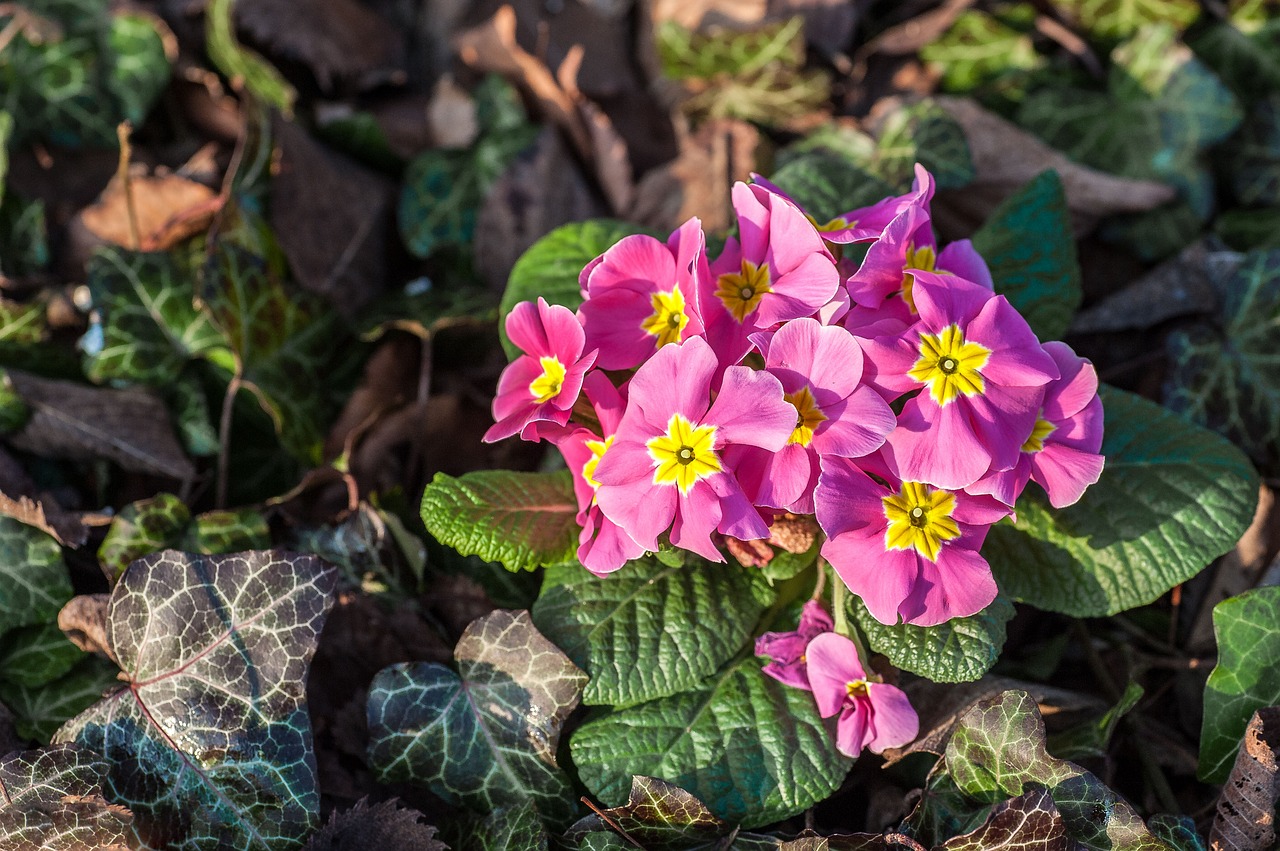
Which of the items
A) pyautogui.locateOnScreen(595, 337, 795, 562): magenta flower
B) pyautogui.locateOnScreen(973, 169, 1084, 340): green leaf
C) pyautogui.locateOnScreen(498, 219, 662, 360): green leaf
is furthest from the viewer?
pyautogui.locateOnScreen(973, 169, 1084, 340): green leaf

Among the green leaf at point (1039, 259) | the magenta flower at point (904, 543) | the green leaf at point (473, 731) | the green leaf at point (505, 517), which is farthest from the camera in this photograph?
the green leaf at point (1039, 259)

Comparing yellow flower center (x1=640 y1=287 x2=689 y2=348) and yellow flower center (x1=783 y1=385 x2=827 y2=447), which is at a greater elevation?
yellow flower center (x1=640 y1=287 x2=689 y2=348)

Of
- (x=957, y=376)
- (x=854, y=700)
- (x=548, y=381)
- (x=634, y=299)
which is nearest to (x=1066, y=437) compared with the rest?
(x=957, y=376)

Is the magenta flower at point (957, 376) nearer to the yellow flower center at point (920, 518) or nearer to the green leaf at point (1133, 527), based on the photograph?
the yellow flower center at point (920, 518)

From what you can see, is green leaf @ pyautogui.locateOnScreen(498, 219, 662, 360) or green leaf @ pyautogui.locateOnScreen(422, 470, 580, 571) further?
green leaf @ pyautogui.locateOnScreen(498, 219, 662, 360)

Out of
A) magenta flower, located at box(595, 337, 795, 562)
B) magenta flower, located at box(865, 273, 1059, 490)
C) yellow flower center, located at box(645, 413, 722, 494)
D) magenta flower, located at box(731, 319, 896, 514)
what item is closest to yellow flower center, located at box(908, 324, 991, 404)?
magenta flower, located at box(865, 273, 1059, 490)

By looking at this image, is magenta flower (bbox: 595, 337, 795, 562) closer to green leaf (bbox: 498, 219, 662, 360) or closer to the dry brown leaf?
green leaf (bbox: 498, 219, 662, 360)

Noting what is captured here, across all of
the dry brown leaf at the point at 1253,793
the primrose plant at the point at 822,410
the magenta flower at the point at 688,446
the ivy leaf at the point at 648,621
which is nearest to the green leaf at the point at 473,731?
the ivy leaf at the point at 648,621

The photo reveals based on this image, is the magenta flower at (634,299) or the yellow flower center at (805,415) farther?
the magenta flower at (634,299)
